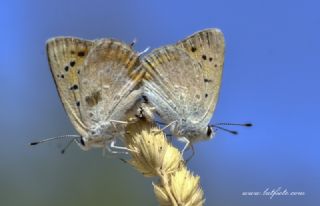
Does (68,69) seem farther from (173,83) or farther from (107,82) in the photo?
(173,83)

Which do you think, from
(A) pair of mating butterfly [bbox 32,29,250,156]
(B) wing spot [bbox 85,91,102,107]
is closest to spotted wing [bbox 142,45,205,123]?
(A) pair of mating butterfly [bbox 32,29,250,156]

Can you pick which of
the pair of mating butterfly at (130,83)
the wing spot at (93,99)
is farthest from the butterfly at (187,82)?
the wing spot at (93,99)

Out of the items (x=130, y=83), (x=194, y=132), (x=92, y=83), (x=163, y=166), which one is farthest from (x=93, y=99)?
(x=163, y=166)

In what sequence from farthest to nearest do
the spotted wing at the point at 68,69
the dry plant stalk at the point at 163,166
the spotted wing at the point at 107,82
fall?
the spotted wing at the point at 68,69, the spotted wing at the point at 107,82, the dry plant stalk at the point at 163,166

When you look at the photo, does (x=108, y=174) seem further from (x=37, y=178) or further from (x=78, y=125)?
(x=78, y=125)

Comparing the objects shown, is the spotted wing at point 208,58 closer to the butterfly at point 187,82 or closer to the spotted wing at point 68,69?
the butterfly at point 187,82
